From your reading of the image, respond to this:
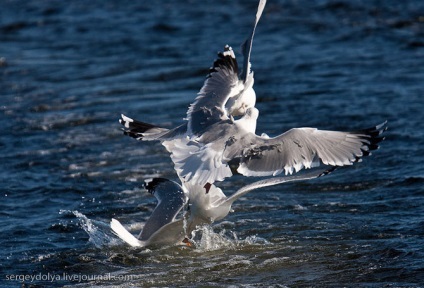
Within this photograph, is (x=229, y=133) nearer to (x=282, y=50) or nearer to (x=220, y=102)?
(x=220, y=102)

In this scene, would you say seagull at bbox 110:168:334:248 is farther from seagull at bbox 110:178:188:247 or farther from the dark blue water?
the dark blue water

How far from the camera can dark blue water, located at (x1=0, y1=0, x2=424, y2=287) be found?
21.2ft

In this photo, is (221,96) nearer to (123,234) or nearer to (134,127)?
(134,127)

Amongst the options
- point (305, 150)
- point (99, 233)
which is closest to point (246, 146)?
point (305, 150)

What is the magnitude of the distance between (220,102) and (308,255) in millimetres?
1331

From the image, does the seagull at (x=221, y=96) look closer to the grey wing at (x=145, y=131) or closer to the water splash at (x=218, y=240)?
the grey wing at (x=145, y=131)

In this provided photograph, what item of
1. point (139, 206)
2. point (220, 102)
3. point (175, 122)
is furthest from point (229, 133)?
point (175, 122)

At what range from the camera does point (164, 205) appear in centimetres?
693

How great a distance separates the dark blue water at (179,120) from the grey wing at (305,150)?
739 mm

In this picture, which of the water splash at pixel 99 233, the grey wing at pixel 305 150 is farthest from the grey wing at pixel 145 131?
the grey wing at pixel 305 150

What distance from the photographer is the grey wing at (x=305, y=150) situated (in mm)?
6141

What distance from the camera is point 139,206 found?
794 centimetres

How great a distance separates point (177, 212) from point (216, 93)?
99 cm

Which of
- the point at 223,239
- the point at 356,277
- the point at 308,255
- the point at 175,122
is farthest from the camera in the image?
the point at 175,122
